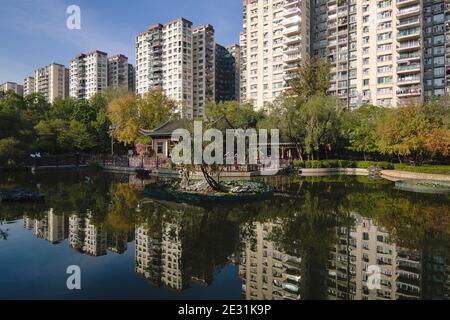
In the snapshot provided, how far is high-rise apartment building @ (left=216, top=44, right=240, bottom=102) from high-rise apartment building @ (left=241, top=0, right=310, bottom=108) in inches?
832

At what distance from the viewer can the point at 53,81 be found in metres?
100

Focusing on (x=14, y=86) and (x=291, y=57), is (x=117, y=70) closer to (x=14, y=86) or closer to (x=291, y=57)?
(x=14, y=86)

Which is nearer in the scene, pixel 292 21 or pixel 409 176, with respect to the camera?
pixel 409 176

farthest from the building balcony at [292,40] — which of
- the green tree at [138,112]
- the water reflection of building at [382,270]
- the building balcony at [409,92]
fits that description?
the water reflection of building at [382,270]

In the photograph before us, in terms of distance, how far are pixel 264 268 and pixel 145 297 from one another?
2.63 meters

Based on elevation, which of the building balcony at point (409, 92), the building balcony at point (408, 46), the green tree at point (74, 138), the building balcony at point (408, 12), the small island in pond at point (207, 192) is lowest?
the small island in pond at point (207, 192)

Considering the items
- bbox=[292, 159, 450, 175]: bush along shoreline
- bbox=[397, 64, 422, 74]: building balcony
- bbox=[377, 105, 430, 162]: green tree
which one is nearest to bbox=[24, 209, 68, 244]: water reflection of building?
bbox=[292, 159, 450, 175]: bush along shoreline

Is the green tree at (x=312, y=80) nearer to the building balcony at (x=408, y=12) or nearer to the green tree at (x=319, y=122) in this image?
the green tree at (x=319, y=122)

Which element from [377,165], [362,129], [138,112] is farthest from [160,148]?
[377,165]

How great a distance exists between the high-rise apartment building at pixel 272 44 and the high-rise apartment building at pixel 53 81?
66946mm

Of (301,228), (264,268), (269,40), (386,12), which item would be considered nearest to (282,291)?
(264,268)

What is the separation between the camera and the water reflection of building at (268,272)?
5977 mm

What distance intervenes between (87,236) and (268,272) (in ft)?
18.5
